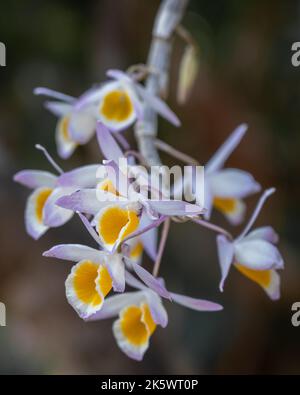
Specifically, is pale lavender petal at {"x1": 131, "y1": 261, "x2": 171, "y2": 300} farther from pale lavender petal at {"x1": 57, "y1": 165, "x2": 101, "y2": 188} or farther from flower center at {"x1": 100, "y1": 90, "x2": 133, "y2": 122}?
flower center at {"x1": 100, "y1": 90, "x2": 133, "y2": 122}

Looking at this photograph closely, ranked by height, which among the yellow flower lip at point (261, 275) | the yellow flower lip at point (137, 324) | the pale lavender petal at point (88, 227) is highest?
the pale lavender petal at point (88, 227)

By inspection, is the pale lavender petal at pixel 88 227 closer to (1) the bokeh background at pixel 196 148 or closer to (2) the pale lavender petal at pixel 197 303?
(2) the pale lavender petal at pixel 197 303

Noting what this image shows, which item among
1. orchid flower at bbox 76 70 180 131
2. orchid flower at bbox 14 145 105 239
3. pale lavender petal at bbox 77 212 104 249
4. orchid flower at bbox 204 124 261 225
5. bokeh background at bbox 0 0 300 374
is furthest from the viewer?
bokeh background at bbox 0 0 300 374

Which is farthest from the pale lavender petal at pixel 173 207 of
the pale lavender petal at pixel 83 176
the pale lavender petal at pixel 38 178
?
the pale lavender petal at pixel 38 178

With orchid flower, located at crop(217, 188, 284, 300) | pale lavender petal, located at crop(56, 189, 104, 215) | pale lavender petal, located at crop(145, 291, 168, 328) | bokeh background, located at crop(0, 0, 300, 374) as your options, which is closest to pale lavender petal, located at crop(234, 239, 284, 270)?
orchid flower, located at crop(217, 188, 284, 300)

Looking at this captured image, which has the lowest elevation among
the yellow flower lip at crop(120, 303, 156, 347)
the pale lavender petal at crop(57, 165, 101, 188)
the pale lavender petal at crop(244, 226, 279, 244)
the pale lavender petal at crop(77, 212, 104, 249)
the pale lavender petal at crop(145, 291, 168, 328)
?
the yellow flower lip at crop(120, 303, 156, 347)

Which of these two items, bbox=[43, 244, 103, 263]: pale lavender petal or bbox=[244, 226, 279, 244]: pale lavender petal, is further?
bbox=[244, 226, 279, 244]: pale lavender petal

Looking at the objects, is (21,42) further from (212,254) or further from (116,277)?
(116,277)

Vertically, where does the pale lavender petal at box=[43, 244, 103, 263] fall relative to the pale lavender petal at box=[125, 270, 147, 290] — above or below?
above

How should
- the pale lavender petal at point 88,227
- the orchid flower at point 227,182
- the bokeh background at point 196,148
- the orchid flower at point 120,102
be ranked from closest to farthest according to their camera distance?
the pale lavender petal at point 88,227 < the orchid flower at point 120,102 < the orchid flower at point 227,182 < the bokeh background at point 196,148
